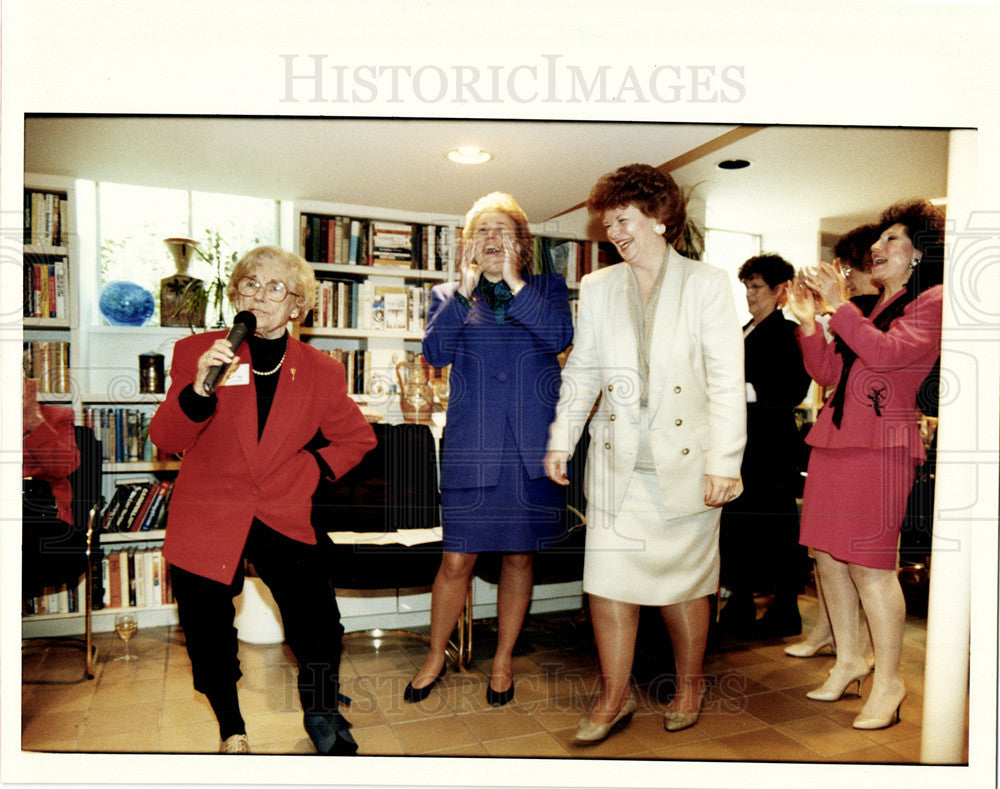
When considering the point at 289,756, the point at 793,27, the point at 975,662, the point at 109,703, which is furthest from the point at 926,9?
the point at 109,703

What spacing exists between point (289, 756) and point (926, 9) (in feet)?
9.61

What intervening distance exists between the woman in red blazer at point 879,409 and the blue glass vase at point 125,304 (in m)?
2.16

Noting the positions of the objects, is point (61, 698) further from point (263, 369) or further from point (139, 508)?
point (263, 369)

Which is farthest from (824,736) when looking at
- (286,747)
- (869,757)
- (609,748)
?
(286,747)

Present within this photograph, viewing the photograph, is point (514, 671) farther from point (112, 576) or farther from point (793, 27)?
point (793, 27)

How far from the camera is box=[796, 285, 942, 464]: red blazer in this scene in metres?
1.95

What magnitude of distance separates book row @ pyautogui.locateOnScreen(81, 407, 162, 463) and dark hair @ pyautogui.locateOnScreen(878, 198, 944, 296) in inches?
100

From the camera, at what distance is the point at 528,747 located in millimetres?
2002

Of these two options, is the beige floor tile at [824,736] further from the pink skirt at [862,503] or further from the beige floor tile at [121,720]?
the beige floor tile at [121,720]

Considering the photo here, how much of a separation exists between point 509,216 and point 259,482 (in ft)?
3.72

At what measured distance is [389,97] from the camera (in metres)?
1.93

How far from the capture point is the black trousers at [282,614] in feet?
5.89

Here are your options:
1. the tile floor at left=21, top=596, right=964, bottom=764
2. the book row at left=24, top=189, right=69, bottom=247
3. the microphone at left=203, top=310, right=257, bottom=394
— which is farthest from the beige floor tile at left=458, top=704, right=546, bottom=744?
the book row at left=24, top=189, right=69, bottom=247

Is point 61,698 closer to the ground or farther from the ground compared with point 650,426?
closer to the ground
